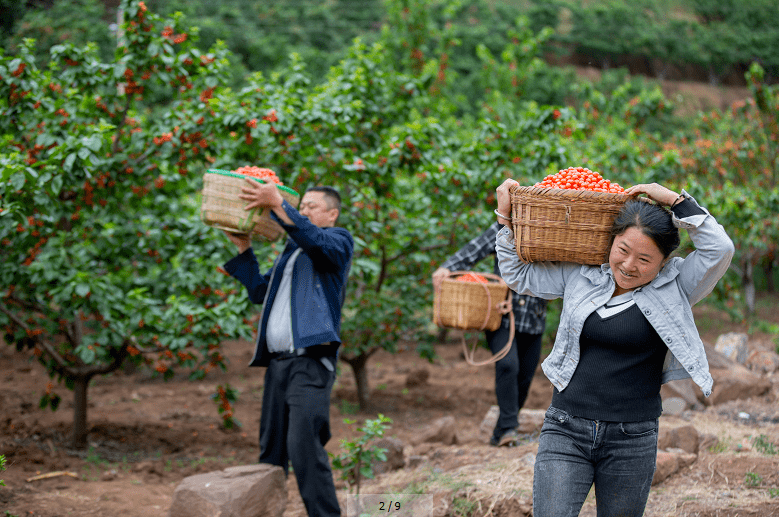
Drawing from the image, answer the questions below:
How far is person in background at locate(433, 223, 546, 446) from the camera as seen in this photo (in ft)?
15.2

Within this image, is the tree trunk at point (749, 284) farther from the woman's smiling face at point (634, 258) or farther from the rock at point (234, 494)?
the woman's smiling face at point (634, 258)

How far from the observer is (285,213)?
326 cm

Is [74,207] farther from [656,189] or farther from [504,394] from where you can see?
[656,189]

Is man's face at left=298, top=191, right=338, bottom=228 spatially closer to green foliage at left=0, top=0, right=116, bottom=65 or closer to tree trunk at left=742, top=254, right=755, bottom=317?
green foliage at left=0, top=0, right=116, bottom=65

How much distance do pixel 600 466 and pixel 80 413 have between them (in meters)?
4.60

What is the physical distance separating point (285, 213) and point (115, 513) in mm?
2397

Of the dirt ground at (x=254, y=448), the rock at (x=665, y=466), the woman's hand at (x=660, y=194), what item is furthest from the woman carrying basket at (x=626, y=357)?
the rock at (x=665, y=466)

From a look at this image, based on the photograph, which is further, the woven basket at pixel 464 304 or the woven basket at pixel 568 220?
the woven basket at pixel 464 304

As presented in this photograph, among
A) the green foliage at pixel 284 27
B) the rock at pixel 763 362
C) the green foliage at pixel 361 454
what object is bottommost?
the rock at pixel 763 362

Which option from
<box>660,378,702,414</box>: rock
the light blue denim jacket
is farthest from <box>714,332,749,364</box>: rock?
the light blue denim jacket

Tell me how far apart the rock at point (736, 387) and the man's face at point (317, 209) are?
4837 mm

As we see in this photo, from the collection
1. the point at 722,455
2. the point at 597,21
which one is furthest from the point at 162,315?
the point at 597,21

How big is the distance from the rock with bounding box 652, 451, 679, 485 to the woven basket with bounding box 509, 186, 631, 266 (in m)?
2.27

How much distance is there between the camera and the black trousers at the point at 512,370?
471 cm
